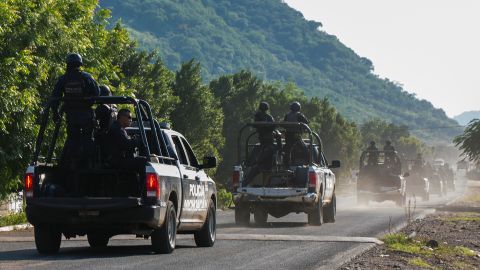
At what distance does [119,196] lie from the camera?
1478cm

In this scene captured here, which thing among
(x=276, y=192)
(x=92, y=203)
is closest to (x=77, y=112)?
(x=92, y=203)

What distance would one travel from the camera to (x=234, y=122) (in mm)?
75188

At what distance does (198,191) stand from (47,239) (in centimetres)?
274

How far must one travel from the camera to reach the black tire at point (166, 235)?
47.5 feet

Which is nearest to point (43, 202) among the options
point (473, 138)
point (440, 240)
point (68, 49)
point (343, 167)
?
point (440, 240)

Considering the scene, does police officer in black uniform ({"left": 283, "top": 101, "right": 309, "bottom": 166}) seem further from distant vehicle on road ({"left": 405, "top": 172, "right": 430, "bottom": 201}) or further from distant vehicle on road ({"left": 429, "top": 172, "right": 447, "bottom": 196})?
distant vehicle on road ({"left": 429, "top": 172, "right": 447, "bottom": 196})

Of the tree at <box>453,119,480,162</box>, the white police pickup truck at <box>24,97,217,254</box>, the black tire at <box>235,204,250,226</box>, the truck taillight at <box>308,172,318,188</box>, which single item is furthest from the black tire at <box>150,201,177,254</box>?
the tree at <box>453,119,480,162</box>

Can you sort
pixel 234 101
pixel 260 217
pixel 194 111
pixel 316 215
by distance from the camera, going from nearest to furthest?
pixel 316 215 → pixel 260 217 → pixel 194 111 → pixel 234 101

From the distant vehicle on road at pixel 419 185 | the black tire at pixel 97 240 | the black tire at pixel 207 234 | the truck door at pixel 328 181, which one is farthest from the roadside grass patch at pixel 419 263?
the distant vehicle on road at pixel 419 185

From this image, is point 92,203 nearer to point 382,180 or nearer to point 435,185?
point 382,180

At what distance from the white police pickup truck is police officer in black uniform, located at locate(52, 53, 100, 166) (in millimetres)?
145

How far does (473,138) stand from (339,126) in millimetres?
57858

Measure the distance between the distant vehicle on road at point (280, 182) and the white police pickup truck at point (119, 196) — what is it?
835 centimetres

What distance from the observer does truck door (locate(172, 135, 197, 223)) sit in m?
15.6
